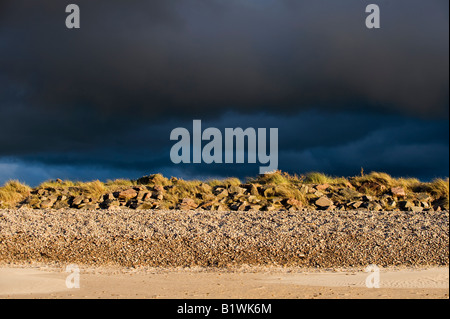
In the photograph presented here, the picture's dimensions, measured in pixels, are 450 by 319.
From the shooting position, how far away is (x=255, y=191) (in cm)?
1625

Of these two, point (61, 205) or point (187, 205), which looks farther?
point (61, 205)

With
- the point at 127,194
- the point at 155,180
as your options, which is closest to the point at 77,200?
the point at 127,194

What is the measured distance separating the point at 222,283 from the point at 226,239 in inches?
118

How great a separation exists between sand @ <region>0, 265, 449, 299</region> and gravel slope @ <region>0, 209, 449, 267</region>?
62 cm

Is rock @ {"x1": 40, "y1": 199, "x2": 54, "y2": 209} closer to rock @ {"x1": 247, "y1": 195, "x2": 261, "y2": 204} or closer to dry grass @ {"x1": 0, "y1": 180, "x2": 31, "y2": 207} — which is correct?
dry grass @ {"x1": 0, "y1": 180, "x2": 31, "y2": 207}

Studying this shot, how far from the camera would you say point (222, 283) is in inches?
312

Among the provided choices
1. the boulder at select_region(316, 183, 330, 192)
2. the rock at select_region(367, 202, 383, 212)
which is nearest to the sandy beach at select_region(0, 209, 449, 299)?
the rock at select_region(367, 202, 383, 212)

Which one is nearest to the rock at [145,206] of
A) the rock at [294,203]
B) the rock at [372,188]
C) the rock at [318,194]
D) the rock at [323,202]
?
the rock at [294,203]

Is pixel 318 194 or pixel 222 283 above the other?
pixel 318 194

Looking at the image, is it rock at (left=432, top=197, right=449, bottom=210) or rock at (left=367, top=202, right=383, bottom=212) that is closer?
rock at (left=367, top=202, right=383, bottom=212)

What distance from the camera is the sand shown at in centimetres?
699

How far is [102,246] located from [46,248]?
1324 millimetres

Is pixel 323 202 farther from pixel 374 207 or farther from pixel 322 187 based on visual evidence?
pixel 322 187
